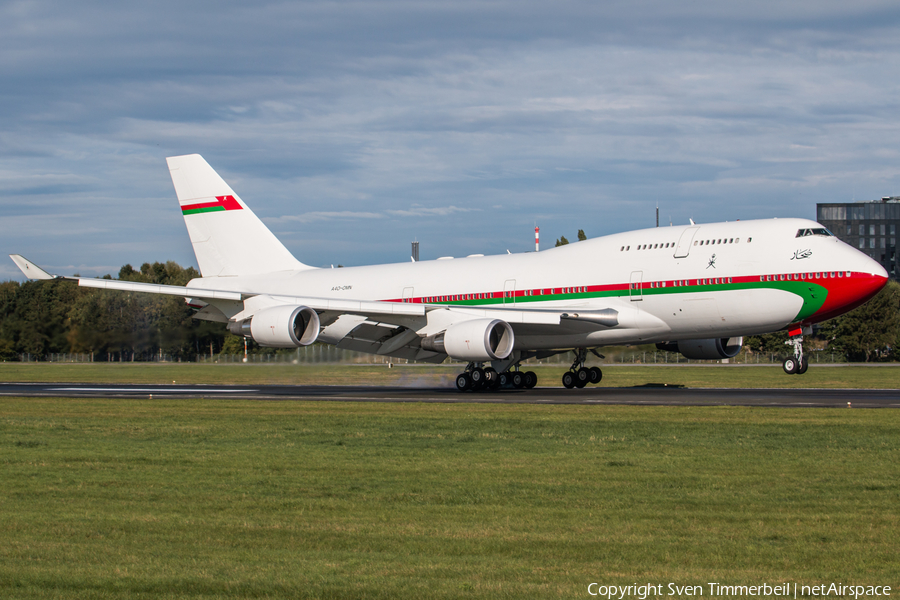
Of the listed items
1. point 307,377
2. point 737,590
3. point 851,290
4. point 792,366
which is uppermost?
point 851,290

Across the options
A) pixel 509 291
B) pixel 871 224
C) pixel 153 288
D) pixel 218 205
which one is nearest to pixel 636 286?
pixel 509 291

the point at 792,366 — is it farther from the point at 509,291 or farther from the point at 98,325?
the point at 98,325

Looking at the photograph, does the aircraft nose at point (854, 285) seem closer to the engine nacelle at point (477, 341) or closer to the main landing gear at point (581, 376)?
the main landing gear at point (581, 376)

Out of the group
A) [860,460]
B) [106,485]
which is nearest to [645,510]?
[860,460]

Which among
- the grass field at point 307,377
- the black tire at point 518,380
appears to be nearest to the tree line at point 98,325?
the grass field at point 307,377

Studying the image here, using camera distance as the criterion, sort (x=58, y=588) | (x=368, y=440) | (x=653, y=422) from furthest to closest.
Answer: (x=653, y=422), (x=368, y=440), (x=58, y=588)

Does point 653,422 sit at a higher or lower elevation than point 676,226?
lower

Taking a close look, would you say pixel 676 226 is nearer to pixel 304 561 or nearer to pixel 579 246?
pixel 579 246

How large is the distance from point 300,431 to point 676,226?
18.0 metres

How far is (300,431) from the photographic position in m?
17.1

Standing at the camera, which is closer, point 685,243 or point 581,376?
point 685,243

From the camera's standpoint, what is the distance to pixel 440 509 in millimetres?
9320

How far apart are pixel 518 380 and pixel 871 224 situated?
497 feet

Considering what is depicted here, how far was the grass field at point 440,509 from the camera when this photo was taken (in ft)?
22.3
